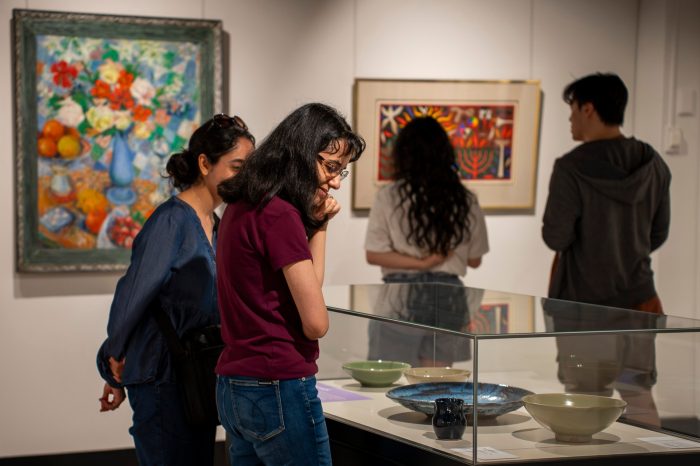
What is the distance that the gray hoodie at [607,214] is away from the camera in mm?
4277

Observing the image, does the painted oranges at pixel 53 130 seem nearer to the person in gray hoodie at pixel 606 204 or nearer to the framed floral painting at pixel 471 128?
the framed floral painting at pixel 471 128

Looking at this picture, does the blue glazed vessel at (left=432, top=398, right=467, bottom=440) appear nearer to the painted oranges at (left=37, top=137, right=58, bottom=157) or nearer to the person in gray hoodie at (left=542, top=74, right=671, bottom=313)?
the person in gray hoodie at (left=542, top=74, right=671, bottom=313)

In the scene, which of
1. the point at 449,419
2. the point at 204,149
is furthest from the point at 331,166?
the point at 204,149

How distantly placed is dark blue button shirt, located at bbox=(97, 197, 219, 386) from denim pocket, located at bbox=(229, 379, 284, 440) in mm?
643

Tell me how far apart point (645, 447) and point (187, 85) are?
3399 mm

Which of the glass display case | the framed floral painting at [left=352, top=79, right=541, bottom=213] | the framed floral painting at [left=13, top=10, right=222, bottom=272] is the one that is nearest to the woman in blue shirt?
the glass display case

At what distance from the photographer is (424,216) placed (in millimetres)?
4531

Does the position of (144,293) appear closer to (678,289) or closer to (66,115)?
(66,115)

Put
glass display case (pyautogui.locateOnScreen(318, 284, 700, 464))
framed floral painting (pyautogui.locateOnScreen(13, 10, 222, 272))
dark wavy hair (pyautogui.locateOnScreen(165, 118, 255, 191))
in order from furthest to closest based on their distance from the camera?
framed floral painting (pyautogui.locateOnScreen(13, 10, 222, 272))
dark wavy hair (pyautogui.locateOnScreen(165, 118, 255, 191))
glass display case (pyautogui.locateOnScreen(318, 284, 700, 464))

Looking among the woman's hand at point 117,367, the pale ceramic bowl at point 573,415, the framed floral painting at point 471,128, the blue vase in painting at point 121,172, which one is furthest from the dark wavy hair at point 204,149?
the framed floral painting at point 471,128

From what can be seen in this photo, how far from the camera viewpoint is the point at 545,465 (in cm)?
253

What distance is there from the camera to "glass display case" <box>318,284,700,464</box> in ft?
8.46

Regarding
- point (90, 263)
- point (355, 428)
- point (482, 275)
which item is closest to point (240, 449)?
point (355, 428)

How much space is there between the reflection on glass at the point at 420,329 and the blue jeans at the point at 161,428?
0.63m
